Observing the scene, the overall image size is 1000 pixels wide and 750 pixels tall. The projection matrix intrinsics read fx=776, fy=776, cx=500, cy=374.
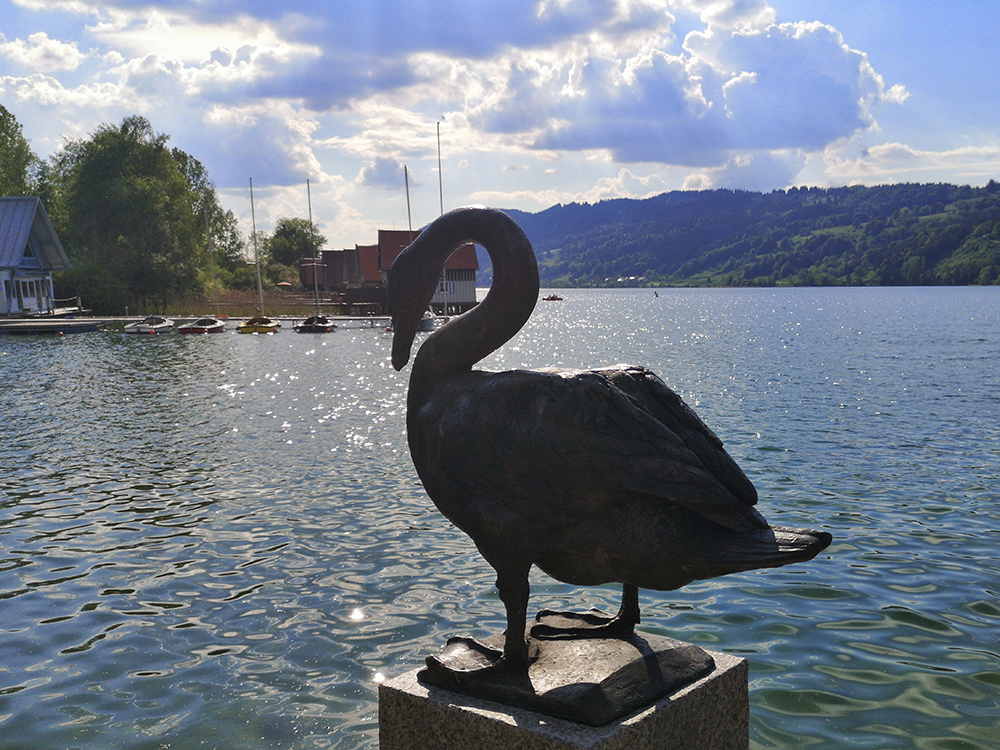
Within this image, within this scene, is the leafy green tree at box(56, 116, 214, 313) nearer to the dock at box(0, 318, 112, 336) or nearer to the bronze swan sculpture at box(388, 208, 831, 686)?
the dock at box(0, 318, 112, 336)

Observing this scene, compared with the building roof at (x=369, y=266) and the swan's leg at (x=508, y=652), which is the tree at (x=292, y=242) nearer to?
the building roof at (x=369, y=266)

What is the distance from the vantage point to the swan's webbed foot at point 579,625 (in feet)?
13.6

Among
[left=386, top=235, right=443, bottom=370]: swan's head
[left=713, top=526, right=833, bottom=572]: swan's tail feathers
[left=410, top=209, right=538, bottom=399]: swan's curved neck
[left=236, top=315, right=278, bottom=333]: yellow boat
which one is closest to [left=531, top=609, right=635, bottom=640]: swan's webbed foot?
[left=713, top=526, right=833, bottom=572]: swan's tail feathers

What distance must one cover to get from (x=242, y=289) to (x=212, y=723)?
10304 cm

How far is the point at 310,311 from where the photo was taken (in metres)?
81.9

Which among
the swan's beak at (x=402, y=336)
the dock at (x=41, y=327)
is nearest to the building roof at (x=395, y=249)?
the dock at (x=41, y=327)

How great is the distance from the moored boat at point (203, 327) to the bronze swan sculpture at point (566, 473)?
185 ft

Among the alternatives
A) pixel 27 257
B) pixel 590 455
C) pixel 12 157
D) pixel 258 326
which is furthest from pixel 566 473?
pixel 12 157

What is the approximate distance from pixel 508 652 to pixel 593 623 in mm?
785

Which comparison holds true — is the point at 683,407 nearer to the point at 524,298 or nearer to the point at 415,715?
the point at 524,298

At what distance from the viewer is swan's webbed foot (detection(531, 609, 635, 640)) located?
414 centimetres

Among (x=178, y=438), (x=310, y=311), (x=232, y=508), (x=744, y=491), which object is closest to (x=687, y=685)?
(x=744, y=491)

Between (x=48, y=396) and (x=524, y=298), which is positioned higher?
(x=524, y=298)

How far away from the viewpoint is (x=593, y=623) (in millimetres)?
4340
